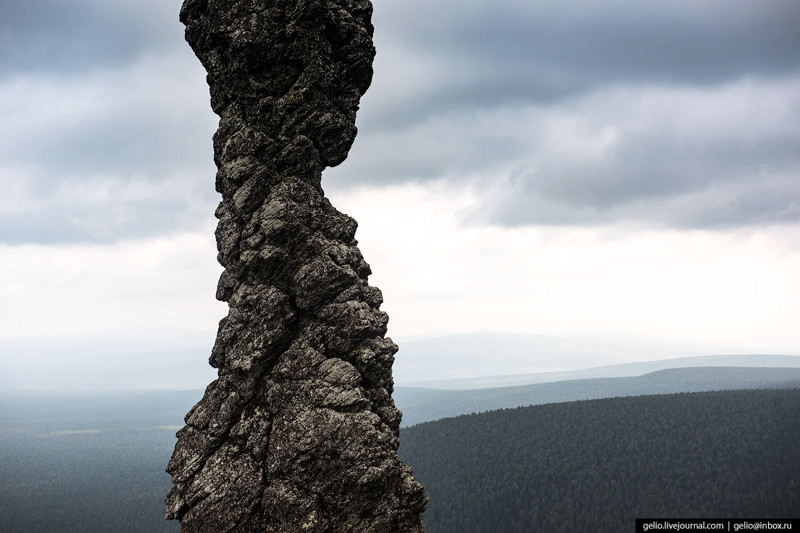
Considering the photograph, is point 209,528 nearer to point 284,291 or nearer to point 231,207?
point 284,291

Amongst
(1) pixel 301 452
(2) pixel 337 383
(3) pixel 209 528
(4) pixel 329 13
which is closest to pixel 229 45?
(4) pixel 329 13

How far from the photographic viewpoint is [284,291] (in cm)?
2856

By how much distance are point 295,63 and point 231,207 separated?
804 cm

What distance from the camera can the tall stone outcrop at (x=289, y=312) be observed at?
83.4 feet

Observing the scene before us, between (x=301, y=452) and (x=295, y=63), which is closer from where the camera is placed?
(x=301, y=452)

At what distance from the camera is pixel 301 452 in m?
25.4

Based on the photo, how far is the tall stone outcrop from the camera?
25422mm

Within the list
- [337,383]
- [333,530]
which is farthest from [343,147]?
[333,530]

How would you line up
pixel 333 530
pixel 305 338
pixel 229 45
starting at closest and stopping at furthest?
pixel 333 530 < pixel 305 338 < pixel 229 45

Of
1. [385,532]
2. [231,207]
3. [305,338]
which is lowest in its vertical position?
[385,532]

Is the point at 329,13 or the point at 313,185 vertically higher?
the point at 329,13

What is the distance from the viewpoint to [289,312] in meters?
28.1

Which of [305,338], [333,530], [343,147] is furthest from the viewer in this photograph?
[343,147]

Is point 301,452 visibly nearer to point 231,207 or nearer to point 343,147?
point 231,207
